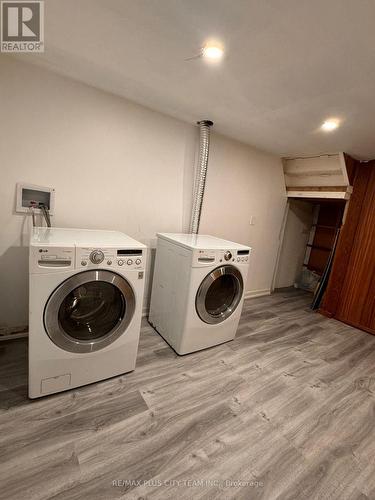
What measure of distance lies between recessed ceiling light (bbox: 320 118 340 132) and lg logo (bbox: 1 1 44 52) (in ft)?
6.51

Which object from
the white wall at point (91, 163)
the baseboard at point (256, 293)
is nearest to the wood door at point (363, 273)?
the baseboard at point (256, 293)

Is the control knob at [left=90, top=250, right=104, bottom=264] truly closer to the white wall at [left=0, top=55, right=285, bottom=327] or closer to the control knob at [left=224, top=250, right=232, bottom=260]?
the white wall at [left=0, top=55, right=285, bottom=327]

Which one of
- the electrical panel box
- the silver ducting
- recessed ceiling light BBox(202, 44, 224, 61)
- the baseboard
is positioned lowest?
the baseboard

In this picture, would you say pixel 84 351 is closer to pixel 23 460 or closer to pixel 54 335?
pixel 54 335

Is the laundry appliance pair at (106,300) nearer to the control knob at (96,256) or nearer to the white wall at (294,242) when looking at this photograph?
the control knob at (96,256)

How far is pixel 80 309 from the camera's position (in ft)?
4.73

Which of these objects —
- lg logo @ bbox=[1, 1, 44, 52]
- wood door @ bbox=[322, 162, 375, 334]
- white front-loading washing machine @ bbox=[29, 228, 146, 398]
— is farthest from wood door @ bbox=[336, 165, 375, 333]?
lg logo @ bbox=[1, 1, 44, 52]

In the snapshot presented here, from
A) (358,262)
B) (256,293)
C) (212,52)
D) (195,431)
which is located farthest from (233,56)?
(256,293)

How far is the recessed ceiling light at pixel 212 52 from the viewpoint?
119cm

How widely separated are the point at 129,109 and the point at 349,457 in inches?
109

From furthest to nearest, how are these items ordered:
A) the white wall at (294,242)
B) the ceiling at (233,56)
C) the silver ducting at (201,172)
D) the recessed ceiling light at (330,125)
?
the white wall at (294,242) < the silver ducting at (201,172) < the recessed ceiling light at (330,125) < the ceiling at (233,56)

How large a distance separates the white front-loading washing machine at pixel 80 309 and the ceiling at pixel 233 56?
110cm

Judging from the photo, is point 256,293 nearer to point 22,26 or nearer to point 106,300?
point 106,300

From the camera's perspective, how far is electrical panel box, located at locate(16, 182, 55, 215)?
1.67 m
